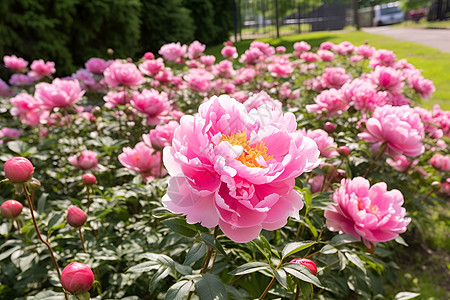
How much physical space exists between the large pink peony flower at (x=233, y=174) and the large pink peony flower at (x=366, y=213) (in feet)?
1.27

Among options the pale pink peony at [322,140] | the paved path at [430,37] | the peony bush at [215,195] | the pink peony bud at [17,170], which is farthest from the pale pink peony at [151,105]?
the paved path at [430,37]

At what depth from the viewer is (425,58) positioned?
7582mm

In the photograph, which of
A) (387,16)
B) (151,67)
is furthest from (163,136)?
(387,16)

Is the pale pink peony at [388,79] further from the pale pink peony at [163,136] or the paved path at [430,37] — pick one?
the paved path at [430,37]

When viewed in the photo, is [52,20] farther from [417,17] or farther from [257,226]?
[417,17]

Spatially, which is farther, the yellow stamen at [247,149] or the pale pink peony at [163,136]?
the pale pink peony at [163,136]

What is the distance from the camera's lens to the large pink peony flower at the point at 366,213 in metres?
0.92

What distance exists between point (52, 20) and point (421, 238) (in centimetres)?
589

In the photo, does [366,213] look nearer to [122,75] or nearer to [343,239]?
[343,239]

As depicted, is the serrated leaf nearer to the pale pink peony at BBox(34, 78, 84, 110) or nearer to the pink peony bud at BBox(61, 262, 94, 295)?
the pink peony bud at BBox(61, 262, 94, 295)

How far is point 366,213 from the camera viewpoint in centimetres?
93

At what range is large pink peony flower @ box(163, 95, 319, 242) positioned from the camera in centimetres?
58

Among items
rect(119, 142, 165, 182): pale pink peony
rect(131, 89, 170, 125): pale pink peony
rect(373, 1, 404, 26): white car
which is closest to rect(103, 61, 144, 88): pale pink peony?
rect(131, 89, 170, 125): pale pink peony

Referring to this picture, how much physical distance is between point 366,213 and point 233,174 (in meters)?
0.55
